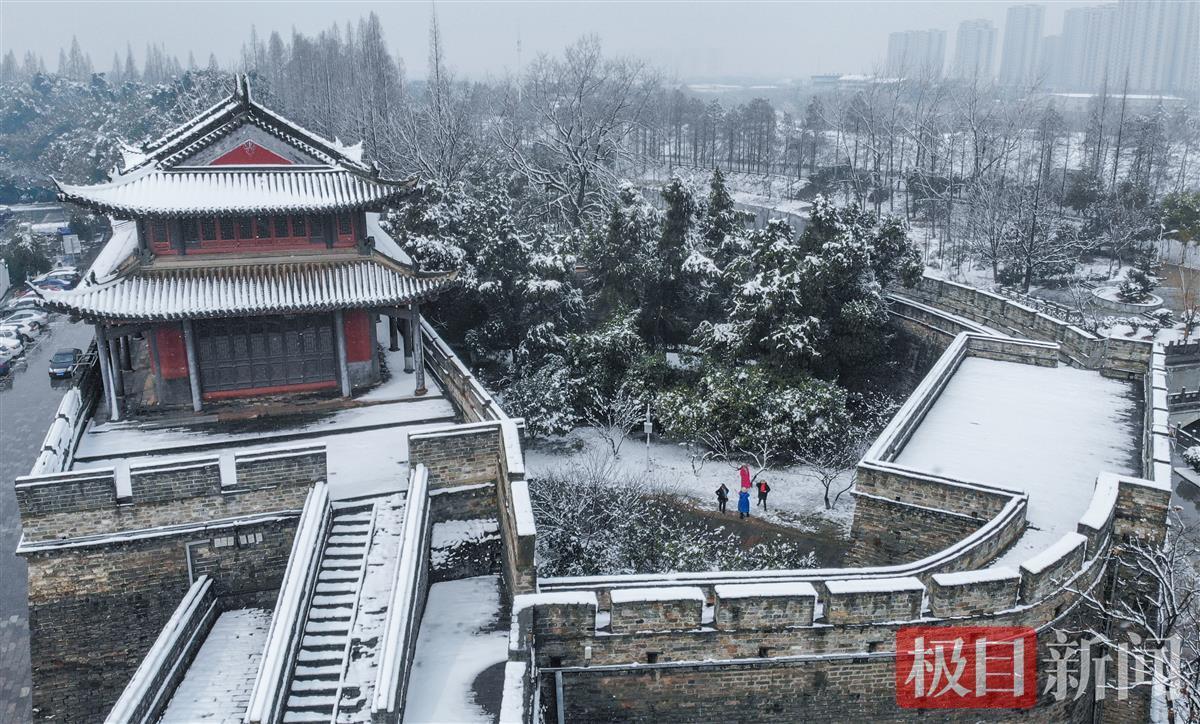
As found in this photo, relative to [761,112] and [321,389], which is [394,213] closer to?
[321,389]

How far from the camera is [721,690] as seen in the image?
506 inches

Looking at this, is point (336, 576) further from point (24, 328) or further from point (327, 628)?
point (24, 328)

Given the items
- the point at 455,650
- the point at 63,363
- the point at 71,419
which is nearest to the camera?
the point at 455,650

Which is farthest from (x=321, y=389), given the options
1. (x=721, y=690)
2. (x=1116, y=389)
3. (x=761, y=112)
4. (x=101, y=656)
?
(x=761, y=112)

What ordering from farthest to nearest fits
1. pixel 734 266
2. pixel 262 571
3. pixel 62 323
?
pixel 62 323, pixel 734 266, pixel 262 571

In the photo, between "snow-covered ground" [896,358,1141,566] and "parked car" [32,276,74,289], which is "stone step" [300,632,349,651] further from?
"parked car" [32,276,74,289]

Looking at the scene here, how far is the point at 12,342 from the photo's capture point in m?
40.5

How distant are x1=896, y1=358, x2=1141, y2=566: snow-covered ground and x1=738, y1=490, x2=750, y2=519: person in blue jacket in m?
4.68

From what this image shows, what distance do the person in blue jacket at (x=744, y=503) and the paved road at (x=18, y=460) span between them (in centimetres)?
1546

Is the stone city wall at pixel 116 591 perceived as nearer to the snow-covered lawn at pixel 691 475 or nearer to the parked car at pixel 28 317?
the snow-covered lawn at pixel 691 475

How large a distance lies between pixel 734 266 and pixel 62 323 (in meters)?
36.7

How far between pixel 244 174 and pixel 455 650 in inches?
483

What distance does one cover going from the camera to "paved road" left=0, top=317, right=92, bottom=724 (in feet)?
59.8

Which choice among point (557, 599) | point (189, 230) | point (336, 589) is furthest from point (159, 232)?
point (557, 599)
